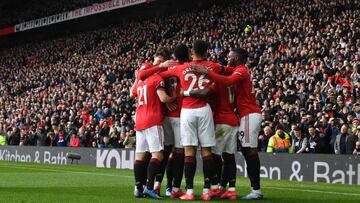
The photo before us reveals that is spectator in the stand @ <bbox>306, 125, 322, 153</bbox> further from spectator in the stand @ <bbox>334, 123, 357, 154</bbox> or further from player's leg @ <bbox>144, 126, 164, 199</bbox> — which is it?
player's leg @ <bbox>144, 126, 164, 199</bbox>

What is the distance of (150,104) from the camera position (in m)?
10.3

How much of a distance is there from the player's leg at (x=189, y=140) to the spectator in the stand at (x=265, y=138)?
9864mm

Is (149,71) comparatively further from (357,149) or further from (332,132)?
(332,132)

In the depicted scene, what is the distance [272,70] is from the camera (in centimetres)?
2438

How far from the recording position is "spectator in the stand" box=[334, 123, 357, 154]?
17.5 metres

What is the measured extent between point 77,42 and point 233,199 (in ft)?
125

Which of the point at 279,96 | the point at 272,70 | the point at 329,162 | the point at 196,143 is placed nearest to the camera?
the point at 196,143

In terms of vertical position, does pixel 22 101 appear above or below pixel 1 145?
above

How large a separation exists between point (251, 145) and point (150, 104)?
1.62 m

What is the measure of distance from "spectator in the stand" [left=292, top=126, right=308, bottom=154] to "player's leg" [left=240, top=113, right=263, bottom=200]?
332 inches

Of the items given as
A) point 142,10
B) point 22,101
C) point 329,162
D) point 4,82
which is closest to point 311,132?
point 329,162

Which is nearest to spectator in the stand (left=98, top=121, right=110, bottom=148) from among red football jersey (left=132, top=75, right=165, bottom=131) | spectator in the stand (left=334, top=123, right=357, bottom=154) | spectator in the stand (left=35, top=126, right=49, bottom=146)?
spectator in the stand (left=35, top=126, right=49, bottom=146)

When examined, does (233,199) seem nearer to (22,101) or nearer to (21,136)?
(21,136)

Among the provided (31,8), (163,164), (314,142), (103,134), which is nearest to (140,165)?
(163,164)
